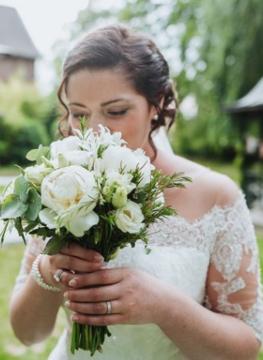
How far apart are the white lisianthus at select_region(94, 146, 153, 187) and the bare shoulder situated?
49cm

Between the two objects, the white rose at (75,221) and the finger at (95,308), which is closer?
the white rose at (75,221)

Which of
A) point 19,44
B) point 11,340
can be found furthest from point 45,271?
point 19,44

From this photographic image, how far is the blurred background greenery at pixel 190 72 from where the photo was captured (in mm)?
13055

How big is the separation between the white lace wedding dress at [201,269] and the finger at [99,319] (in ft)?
1.12

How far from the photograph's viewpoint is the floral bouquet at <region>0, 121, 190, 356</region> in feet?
4.05

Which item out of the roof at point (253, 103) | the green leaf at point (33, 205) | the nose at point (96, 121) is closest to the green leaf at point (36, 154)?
the green leaf at point (33, 205)

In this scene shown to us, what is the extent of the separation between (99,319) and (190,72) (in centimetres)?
1580

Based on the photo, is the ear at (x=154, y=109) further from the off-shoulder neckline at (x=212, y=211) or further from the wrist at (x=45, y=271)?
the wrist at (x=45, y=271)

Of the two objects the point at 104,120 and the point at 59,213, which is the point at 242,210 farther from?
the point at 59,213

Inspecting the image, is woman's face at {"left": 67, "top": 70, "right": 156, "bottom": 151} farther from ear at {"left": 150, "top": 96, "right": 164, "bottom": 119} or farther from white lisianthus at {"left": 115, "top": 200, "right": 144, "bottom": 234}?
white lisianthus at {"left": 115, "top": 200, "right": 144, "bottom": 234}

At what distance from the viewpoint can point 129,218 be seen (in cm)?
126


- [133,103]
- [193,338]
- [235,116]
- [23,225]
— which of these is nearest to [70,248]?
[23,225]

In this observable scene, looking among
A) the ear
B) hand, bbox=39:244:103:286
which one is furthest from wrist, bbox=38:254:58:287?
the ear

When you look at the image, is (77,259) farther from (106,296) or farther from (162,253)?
(162,253)
